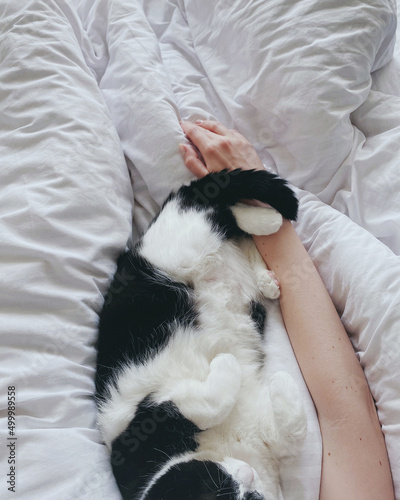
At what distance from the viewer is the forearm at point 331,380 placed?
27.6 inches

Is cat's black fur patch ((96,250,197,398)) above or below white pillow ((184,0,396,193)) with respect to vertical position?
below

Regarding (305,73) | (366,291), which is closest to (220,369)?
(366,291)

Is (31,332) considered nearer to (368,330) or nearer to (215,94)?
(368,330)

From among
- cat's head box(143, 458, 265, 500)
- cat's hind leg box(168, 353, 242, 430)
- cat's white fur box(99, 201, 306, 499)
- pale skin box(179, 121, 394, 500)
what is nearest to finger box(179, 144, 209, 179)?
pale skin box(179, 121, 394, 500)

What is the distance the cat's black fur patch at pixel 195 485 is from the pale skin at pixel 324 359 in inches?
7.0

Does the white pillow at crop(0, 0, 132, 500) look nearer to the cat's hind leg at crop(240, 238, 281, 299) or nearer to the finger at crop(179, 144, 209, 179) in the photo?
the finger at crop(179, 144, 209, 179)

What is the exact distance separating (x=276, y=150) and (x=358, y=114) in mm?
244

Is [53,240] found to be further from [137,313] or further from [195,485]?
[195,485]

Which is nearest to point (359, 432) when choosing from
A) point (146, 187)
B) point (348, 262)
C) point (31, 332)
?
point (348, 262)

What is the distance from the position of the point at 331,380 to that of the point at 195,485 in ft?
1.06

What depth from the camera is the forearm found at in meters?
0.70

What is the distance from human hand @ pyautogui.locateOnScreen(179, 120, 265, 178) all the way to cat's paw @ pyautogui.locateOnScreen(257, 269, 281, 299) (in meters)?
0.29

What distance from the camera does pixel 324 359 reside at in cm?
80

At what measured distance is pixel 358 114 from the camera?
42.3 inches
